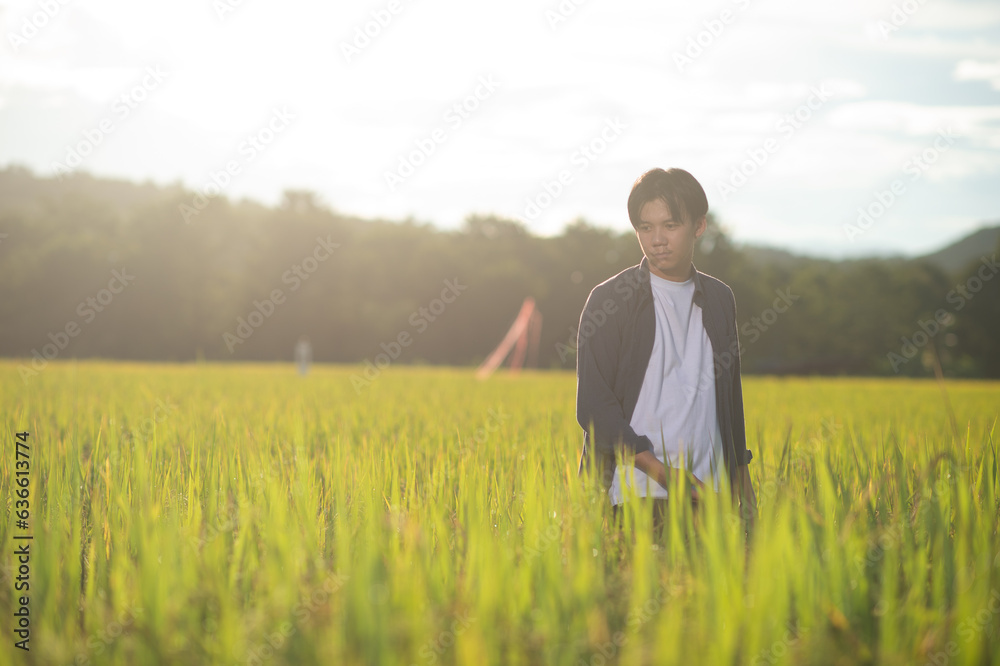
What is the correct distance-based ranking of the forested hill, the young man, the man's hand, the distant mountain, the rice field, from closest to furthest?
the rice field → the man's hand → the young man → the forested hill → the distant mountain

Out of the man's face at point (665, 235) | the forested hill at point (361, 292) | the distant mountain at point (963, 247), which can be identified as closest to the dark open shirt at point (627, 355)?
the man's face at point (665, 235)

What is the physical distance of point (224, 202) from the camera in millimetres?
45469

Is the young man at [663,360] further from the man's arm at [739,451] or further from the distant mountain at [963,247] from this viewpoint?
the distant mountain at [963,247]

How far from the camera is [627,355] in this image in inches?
99.0

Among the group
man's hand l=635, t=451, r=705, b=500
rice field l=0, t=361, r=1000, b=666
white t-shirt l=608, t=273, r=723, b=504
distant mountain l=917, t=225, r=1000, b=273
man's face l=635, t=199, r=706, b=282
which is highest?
distant mountain l=917, t=225, r=1000, b=273

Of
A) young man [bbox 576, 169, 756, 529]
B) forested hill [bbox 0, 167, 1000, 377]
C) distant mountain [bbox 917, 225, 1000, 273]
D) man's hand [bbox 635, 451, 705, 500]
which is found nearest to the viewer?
man's hand [bbox 635, 451, 705, 500]

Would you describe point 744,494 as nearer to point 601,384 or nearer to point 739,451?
point 739,451

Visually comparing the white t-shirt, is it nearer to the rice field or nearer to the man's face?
the man's face

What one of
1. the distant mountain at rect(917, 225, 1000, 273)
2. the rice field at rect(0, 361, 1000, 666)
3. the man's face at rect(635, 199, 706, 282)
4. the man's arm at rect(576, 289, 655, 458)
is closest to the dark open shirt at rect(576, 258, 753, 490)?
the man's arm at rect(576, 289, 655, 458)

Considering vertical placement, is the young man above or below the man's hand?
above

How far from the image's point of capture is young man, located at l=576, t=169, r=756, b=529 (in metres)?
2.41

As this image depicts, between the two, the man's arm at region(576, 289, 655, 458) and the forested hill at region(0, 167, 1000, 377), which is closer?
the man's arm at region(576, 289, 655, 458)

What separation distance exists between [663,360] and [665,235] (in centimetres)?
46

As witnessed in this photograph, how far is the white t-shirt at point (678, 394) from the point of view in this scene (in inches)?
94.9
